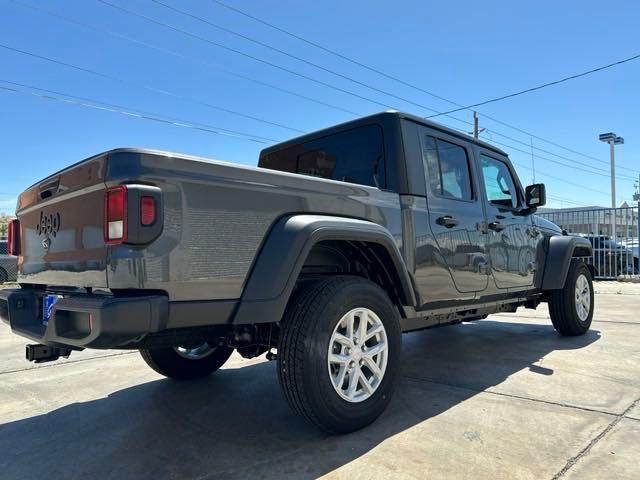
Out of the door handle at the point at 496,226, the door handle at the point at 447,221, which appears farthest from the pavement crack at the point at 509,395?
the door handle at the point at 496,226

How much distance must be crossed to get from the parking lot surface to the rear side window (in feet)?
5.42

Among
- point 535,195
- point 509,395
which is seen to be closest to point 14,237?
point 509,395

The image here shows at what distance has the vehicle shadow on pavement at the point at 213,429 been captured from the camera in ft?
8.10

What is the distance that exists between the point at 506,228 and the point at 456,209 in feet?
3.24

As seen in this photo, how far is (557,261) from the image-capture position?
17.6ft

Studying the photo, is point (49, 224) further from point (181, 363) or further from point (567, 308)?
point (567, 308)

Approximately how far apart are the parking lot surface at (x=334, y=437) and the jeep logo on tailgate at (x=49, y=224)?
1.23m

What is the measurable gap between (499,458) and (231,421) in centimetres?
160

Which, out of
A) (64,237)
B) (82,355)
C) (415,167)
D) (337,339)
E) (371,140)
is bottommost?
(82,355)

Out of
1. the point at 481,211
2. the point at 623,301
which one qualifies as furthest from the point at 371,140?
the point at 623,301

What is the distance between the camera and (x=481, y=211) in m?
4.34

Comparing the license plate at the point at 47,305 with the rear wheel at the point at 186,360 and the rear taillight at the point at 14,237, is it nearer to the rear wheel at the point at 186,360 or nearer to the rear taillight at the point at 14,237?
the rear taillight at the point at 14,237

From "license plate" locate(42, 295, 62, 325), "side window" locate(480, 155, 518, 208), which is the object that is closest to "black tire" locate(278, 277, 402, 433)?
"license plate" locate(42, 295, 62, 325)

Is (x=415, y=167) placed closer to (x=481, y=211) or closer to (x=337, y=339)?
(x=481, y=211)
